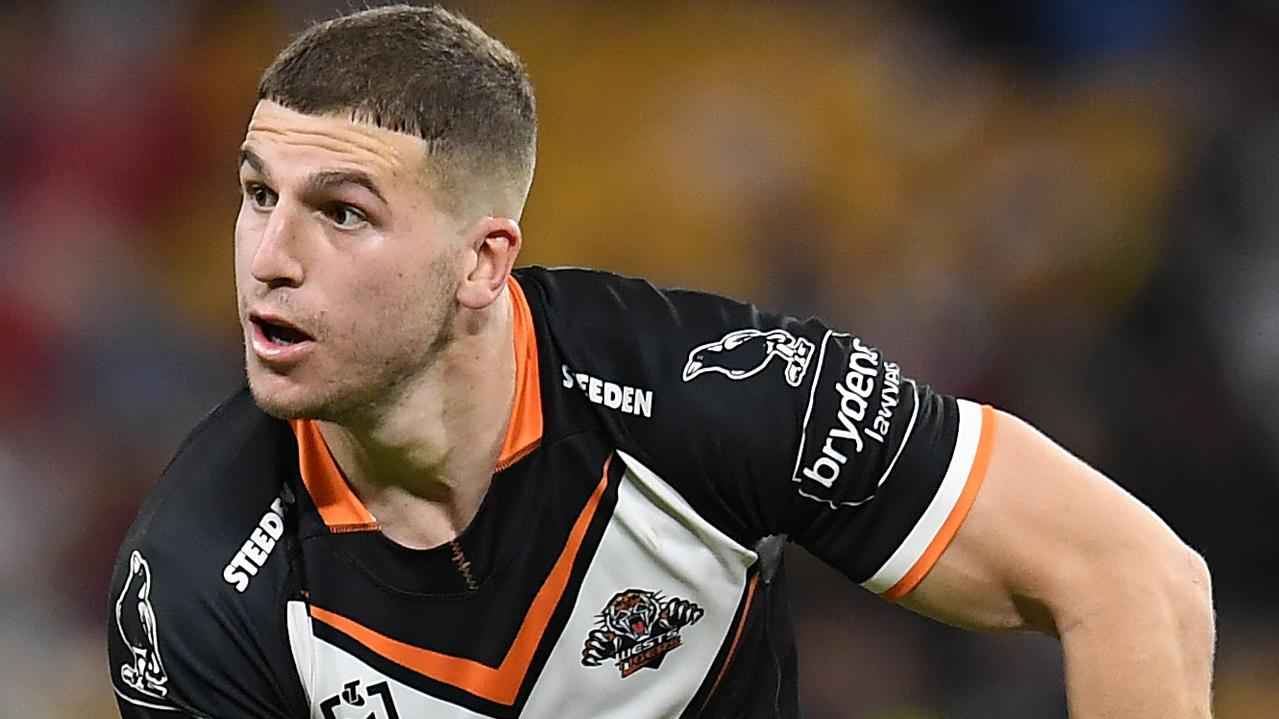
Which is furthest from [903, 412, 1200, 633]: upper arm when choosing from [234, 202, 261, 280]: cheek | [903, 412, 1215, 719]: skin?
[234, 202, 261, 280]: cheek

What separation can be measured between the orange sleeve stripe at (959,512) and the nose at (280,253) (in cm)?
81

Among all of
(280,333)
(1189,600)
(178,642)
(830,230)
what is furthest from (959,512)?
(830,230)

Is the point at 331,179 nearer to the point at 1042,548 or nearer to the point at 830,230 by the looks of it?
the point at 1042,548

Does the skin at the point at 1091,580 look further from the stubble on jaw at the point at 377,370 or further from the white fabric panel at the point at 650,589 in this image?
the stubble on jaw at the point at 377,370

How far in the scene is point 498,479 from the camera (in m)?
2.36

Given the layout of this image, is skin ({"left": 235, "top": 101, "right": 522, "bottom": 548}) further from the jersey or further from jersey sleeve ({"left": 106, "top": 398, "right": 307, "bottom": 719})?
jersey sleeve ({"left": 106, "top": 398, "right": 307, "bottom": 719})

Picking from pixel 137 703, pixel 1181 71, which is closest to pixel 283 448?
pixel 137 703

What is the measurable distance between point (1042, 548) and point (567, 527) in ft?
1.90

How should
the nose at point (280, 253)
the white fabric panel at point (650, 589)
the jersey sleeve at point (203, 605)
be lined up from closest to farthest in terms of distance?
the nose at point (280, 253)
the jersey sleeve at point (203, 605)
the white fabric panel at point (650, 589)

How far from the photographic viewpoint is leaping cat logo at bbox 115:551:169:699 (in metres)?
2.22

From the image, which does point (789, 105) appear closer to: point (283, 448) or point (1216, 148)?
point (1216, 148)

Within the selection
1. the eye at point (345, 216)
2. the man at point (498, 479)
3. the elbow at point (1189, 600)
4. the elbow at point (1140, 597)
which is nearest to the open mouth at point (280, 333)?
the man at point (498, 479)

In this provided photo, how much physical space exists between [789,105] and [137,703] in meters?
3.87

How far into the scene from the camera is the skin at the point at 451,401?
215 cm
